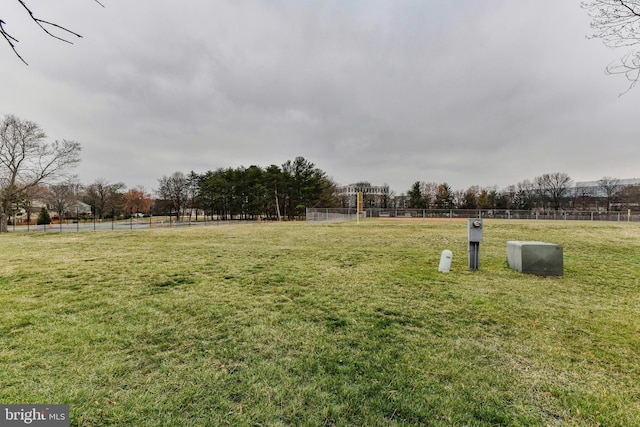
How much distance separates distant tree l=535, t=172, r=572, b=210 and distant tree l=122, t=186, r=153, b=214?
87.6m

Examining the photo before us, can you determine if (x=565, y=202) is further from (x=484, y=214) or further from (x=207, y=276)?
(x=207, y=276)

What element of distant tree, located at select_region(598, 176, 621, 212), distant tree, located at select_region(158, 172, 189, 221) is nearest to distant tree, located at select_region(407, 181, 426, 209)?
distant tree, located at select_region(598, 176, 621, 212)

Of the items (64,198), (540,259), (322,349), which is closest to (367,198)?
(64,198)

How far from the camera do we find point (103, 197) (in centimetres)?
5266

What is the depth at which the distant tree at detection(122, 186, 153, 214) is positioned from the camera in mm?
59391

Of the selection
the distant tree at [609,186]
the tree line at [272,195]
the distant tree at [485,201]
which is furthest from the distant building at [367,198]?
the distant tree at [609,186]

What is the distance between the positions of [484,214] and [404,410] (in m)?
36.9

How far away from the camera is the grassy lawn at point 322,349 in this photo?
1.88 meters

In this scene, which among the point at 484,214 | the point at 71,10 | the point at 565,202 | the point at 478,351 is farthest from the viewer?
the point at 565,202

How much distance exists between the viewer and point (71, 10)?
6.54ft

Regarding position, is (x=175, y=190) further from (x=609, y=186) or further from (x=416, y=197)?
(x=609, y=186)

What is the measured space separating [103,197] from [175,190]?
537 inches

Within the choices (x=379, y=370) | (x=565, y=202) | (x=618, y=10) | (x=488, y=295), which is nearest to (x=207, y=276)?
(x=379, y=370)

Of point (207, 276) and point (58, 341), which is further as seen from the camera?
point (207, 276)
